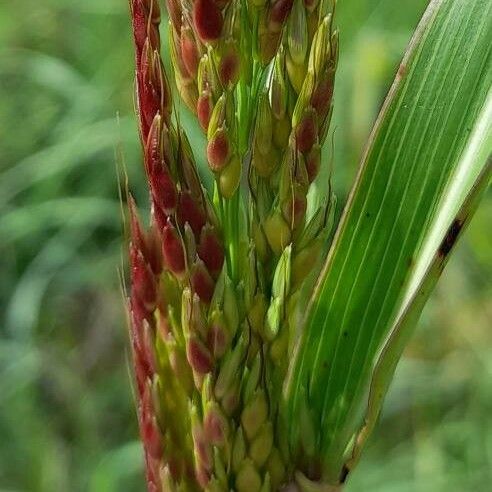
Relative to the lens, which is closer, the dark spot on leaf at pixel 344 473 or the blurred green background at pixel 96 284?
the dark spot on leaf at pixel 344 473

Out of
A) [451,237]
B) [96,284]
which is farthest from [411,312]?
[96,284]

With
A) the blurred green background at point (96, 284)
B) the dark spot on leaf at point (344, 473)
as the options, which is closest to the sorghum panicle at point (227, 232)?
the dark spot on leaf at point (344, 473)

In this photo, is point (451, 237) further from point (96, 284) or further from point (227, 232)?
point (96, 284)

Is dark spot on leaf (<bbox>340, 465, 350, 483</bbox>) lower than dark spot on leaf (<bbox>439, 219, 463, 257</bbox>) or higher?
lower

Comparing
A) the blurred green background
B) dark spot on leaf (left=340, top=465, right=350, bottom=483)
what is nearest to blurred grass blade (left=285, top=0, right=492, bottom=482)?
dark spot on leaf (left=340, top=465, right=350, bottom=483)

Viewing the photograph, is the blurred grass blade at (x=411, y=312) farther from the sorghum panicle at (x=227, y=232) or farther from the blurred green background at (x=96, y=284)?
the blurred green background at (x=96, y=284)

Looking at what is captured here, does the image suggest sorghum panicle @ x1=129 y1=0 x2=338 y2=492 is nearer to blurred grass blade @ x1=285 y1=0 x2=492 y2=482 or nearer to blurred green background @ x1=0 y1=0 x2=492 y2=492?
blurred grass blade @ x1=285 y1=0 x2=492 y2=482

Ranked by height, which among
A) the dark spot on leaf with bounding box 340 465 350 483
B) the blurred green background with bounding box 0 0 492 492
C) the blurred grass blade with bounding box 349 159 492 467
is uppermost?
the blurred grass blade with bounding box 349 159 492 467
